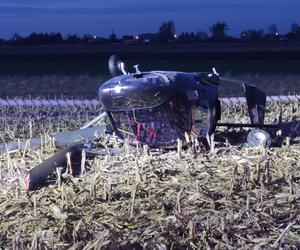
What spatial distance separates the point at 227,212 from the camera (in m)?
4.36

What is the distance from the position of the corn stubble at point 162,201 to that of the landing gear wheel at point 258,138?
178 millimetres

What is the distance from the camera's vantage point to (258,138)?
6.44 metres

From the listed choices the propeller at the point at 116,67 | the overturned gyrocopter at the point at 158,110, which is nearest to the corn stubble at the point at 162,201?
the overturned gyrocopter at the point at 158,110

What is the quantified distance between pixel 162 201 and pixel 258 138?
1954 mm

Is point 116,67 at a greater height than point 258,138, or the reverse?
point 116,67

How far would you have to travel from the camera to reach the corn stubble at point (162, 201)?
13.3ft

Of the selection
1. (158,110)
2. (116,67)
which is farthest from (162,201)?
(116,67)

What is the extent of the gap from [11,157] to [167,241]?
86.1 inches

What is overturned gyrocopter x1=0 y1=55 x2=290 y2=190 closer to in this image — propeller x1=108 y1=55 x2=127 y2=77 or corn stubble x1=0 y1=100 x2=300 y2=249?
corn stubble x1=0 y1=100 x2=300 y2=249

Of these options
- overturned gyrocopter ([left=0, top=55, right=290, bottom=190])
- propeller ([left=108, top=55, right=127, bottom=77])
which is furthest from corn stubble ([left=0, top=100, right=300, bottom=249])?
propeller ([left=108, top=55, right=127, bottom=77])

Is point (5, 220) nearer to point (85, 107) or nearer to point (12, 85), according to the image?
point (85, 107)

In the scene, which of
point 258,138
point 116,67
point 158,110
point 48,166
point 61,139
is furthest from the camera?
point 116,67

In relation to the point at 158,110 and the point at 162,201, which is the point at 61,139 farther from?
the point at 162,201

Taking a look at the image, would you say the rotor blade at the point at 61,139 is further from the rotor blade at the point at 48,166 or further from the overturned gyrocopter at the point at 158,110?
the rotor blade at the point at 48,166
